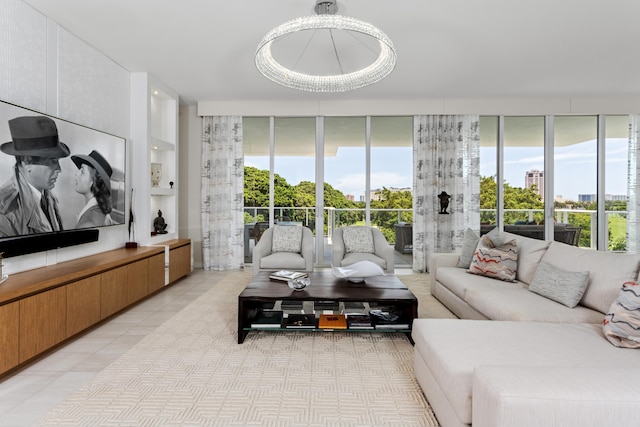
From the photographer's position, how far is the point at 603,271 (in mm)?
2293

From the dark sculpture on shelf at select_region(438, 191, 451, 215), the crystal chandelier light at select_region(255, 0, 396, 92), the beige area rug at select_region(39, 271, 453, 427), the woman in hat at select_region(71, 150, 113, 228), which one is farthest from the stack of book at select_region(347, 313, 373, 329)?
the dark sculpture on shelf at select_region(438, 191, 451, 215)

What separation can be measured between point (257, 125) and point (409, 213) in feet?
10.0

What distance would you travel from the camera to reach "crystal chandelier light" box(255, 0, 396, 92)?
90.9 inches

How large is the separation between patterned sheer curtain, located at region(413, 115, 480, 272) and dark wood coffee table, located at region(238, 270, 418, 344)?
106 inches

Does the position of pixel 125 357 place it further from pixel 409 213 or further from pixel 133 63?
pixel 409 213

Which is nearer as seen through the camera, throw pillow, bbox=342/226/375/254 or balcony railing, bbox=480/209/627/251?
throw pillow, bbox=342/226/375/254

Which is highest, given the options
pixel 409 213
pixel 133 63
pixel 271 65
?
pixel 133 63

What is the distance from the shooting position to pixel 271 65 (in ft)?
9.80

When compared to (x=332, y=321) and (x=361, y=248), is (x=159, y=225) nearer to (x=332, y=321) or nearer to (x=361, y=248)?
(x=361, y=248)

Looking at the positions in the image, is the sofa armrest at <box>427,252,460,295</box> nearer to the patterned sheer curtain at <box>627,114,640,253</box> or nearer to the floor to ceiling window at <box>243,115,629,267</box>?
the floor to ceiling window at <box>243,115,629,267</box>

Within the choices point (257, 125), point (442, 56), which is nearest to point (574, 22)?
point (442, 56)

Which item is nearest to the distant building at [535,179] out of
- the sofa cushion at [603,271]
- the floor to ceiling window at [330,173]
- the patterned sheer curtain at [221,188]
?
the floor to ceiling window at [330,173]

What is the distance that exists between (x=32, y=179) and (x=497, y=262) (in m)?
4.15

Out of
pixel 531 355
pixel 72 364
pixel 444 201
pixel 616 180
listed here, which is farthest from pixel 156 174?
pixel 616 180
